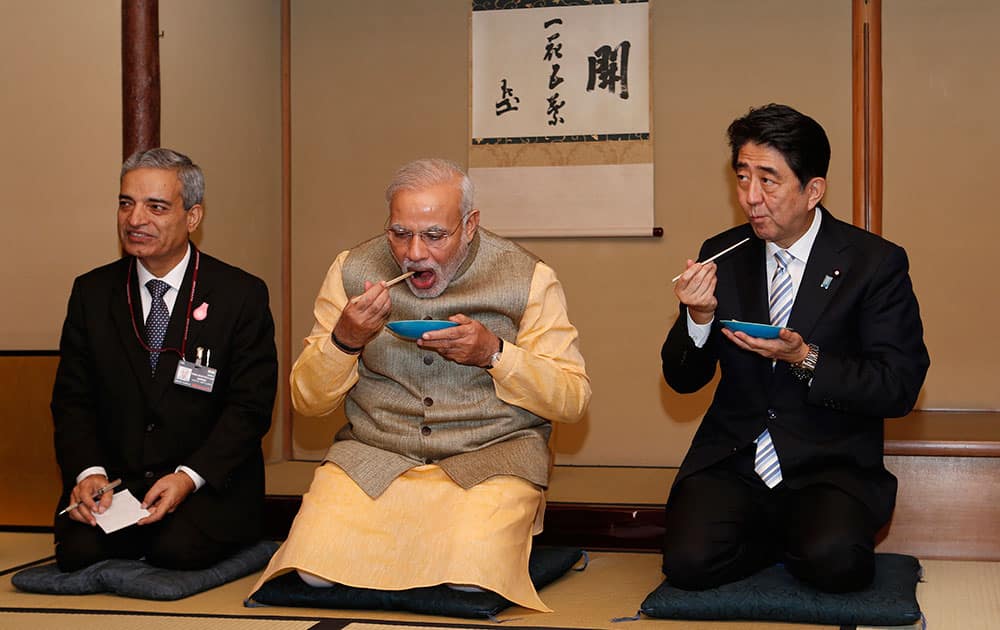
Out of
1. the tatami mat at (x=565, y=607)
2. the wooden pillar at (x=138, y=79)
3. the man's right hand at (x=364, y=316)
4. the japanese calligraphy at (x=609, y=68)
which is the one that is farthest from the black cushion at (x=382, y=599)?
the japanese calligraphy at (x=609, y=68)

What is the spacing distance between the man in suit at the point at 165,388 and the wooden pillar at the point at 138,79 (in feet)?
2.34

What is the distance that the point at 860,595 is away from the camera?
2916 millimetres

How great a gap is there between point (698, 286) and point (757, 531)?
73 centimetres

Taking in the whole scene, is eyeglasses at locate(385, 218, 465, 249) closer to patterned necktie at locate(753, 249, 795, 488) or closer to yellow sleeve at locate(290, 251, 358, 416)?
yellow sleeve at locate(290, 251, 358, 416)

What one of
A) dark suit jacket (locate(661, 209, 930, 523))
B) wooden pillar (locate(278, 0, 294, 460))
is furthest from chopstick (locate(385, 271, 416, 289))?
wooden pillar (locate(278, 0, 294, 460))

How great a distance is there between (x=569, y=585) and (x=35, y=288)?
7.61 feet

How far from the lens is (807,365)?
296 cm

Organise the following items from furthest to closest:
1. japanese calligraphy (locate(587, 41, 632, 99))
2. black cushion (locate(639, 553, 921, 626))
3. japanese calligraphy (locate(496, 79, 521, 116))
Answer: japanese calligraphy (locate(496, 79, 521, 116)) → japanese calligraphy (locate(587, 41, 632, 99)) → black cushion (locate(639, 553, 921, 626))

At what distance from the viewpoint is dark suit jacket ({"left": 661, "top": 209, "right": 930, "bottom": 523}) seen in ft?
9.91

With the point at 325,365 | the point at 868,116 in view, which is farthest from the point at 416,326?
the point at 868,116

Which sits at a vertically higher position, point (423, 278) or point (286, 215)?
point (286, 215)

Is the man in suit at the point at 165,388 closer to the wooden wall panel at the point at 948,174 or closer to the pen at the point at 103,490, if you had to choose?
the pen at the point at 103,490

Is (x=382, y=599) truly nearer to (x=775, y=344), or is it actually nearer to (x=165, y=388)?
(x=165, y=388)

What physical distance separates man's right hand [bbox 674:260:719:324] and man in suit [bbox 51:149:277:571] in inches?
52.7
